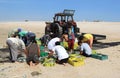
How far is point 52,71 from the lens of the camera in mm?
9758

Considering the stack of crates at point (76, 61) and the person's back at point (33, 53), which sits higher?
the person's back at point (33, 53)

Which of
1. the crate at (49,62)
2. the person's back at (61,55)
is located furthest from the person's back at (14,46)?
the person's back at (61,55)

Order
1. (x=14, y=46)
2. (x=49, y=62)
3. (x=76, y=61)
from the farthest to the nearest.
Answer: (x=14, y=46)
(x=76, y=61)
(x=49, y=62)

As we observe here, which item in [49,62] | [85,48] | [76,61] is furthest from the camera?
[85,48]

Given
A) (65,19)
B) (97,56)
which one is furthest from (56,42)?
(65,19)

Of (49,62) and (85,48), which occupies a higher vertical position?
(85,48)

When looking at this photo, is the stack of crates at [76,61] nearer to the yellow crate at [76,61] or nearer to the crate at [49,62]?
the yellow crate at [76,61]

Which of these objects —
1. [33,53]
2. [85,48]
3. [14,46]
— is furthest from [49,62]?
[85,48]

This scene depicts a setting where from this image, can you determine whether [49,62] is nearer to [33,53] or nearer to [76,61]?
[33,53]

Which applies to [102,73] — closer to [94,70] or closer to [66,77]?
[94,70]

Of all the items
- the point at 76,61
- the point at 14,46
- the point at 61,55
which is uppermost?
the point at 14,46

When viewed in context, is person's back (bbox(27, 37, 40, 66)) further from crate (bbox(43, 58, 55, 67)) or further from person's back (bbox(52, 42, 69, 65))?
person's back (bbox(52, 42, 69, 65))

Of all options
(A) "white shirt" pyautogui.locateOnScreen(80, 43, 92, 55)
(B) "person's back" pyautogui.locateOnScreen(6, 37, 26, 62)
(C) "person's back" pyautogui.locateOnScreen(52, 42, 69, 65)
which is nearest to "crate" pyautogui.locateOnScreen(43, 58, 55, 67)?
(C) "person's back" pyautogui.locateOnScreen(52, 42, 69, 65)

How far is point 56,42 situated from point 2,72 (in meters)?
2.71
